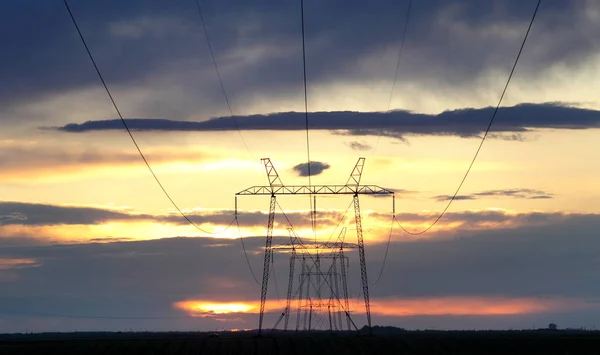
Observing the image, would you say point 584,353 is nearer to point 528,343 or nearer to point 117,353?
point 528,343

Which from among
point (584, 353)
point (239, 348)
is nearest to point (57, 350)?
point (239, 348)

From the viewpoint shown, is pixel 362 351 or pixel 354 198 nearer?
pixel 362 351

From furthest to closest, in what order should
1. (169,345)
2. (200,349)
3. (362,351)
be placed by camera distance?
1. (169,345)
2. (200,349)
3. (362,351)

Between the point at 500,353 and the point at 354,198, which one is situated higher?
the point at 354,198

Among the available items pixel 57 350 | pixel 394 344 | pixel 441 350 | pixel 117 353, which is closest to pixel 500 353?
pixel 441 350

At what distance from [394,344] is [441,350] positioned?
32.6ft

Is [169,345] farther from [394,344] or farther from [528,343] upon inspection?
[528,343]

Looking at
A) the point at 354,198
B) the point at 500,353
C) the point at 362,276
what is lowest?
the point at 500,353

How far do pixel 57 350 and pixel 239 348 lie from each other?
2470 centimetres

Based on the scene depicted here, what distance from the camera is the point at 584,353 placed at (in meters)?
112

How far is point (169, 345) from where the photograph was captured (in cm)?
12950

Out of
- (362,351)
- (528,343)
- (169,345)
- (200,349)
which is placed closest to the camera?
(362,351)

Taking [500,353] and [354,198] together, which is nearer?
[500,353]

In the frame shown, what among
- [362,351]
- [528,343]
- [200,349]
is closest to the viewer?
[362,351]
